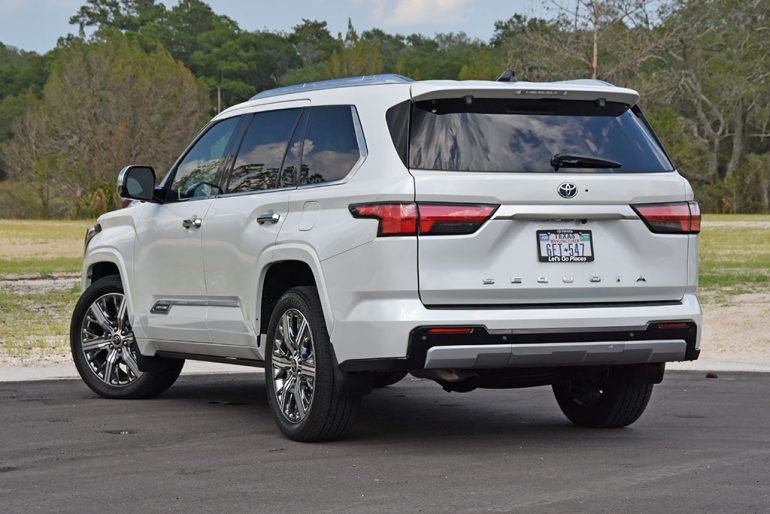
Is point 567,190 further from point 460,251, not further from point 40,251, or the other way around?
point 40,251

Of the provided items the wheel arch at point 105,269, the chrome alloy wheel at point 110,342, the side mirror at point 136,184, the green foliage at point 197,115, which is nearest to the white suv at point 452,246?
the side mirror at point 136,184

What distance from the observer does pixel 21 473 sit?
23.4 ft

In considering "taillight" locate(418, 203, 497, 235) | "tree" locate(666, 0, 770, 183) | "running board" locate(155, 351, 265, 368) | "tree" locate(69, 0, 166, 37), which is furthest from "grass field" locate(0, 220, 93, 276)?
"tree" locate(69, 0, 166, 37)

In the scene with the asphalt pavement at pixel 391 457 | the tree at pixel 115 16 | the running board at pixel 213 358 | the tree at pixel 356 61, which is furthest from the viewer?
the tree at pixel 115 16

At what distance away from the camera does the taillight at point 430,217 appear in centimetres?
728

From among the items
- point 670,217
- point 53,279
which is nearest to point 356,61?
point 53,279

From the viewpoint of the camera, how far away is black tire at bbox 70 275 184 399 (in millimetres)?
10078

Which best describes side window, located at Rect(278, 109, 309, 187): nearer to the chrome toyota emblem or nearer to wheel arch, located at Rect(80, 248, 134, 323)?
the chrome toyota emblem

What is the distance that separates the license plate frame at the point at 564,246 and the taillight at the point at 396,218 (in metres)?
0.69

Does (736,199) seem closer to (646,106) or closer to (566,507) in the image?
(646,106)

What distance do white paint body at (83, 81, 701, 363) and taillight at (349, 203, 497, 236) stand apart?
1.4 inches

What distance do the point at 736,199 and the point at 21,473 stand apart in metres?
76.2

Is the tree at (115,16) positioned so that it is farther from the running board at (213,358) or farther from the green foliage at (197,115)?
the running board at (213,358)

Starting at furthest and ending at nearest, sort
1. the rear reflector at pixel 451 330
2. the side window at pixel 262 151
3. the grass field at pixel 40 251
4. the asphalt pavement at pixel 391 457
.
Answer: the grass field at pixel 40 251, the side window at pixel 262 151, the rear reflector at pixel 451 330, the asphalt pavement at pixel 391 457
